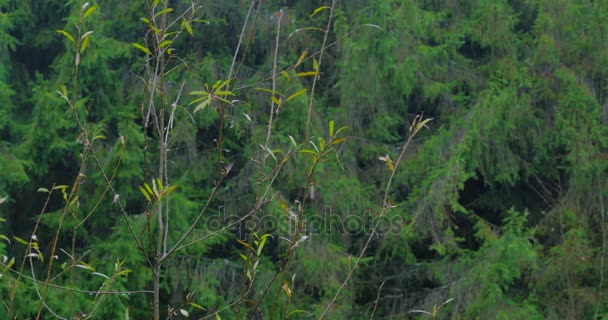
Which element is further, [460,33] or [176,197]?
[460,33]

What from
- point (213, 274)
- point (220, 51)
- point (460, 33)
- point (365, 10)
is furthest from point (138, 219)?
point (460, 33)

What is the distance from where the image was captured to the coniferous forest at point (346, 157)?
7711 mm

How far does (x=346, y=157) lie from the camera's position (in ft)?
27.8

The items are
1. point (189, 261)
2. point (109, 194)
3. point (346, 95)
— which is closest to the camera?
point (109, 194)

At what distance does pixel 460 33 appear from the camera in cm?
915

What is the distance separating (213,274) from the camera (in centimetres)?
796

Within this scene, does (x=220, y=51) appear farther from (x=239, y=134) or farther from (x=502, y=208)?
(x=502, y=208)

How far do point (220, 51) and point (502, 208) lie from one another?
367 centimetres

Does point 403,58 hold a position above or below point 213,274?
above

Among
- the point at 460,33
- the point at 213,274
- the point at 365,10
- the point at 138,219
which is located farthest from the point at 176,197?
the point at 460,33

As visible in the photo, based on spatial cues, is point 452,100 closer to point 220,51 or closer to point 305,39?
point 305,39

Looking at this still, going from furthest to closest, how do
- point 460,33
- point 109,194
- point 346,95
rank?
point 460,33 < point 346,95 < point 109,194

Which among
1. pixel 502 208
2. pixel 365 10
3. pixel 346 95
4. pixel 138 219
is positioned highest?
pixel 365 10

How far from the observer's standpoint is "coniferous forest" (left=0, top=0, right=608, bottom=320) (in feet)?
25.3
